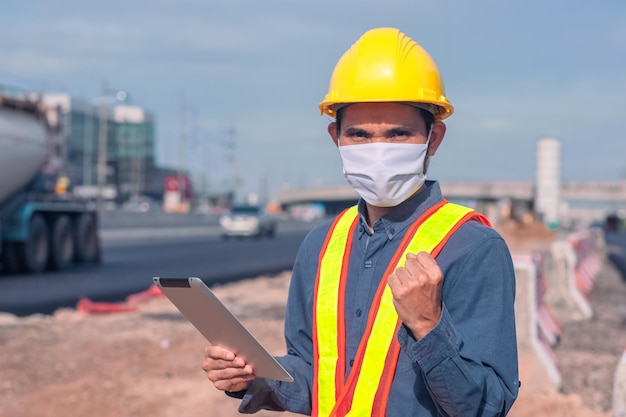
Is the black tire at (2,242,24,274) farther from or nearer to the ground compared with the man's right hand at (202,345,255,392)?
nearer to the ground

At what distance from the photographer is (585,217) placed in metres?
172

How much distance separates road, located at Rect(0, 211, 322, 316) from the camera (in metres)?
16.6

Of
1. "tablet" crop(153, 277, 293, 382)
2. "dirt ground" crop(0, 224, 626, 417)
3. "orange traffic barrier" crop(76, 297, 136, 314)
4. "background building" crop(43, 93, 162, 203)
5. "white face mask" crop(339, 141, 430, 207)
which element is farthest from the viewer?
"background building" crop(43, 93, 162, 203)

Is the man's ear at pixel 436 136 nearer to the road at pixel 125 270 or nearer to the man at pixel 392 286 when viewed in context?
the man at pixel 392 286

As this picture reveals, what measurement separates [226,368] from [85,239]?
22.8 m

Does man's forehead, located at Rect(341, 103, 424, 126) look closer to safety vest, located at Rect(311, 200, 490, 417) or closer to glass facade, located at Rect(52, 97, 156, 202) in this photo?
safety vest, located at Rect(311, 200, 490, 417)

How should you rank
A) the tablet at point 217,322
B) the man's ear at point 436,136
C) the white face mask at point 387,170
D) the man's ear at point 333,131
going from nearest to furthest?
the tablet at point 217,322, the white face mask at point 387,170, the man's ear at point 436,136, the man's ear at point 333,131

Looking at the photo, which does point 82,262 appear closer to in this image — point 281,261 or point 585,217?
point 281,261

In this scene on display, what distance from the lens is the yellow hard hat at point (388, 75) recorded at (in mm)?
2959

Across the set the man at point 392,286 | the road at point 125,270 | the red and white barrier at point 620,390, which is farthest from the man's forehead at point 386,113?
the road at point 125,270

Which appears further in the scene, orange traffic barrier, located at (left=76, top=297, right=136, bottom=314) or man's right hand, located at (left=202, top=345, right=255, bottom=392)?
orange traffic barrier, located at (left=76, top=297, right=136, bottom=314)

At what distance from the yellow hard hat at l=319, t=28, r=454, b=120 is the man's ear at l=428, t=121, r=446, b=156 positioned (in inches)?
1.8

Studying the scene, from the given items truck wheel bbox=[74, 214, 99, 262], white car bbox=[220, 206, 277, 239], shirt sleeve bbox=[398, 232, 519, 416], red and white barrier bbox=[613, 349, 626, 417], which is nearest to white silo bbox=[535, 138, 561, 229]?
white car bbox=[220, 206, 277, 239]

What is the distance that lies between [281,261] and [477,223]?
83.0 feet
